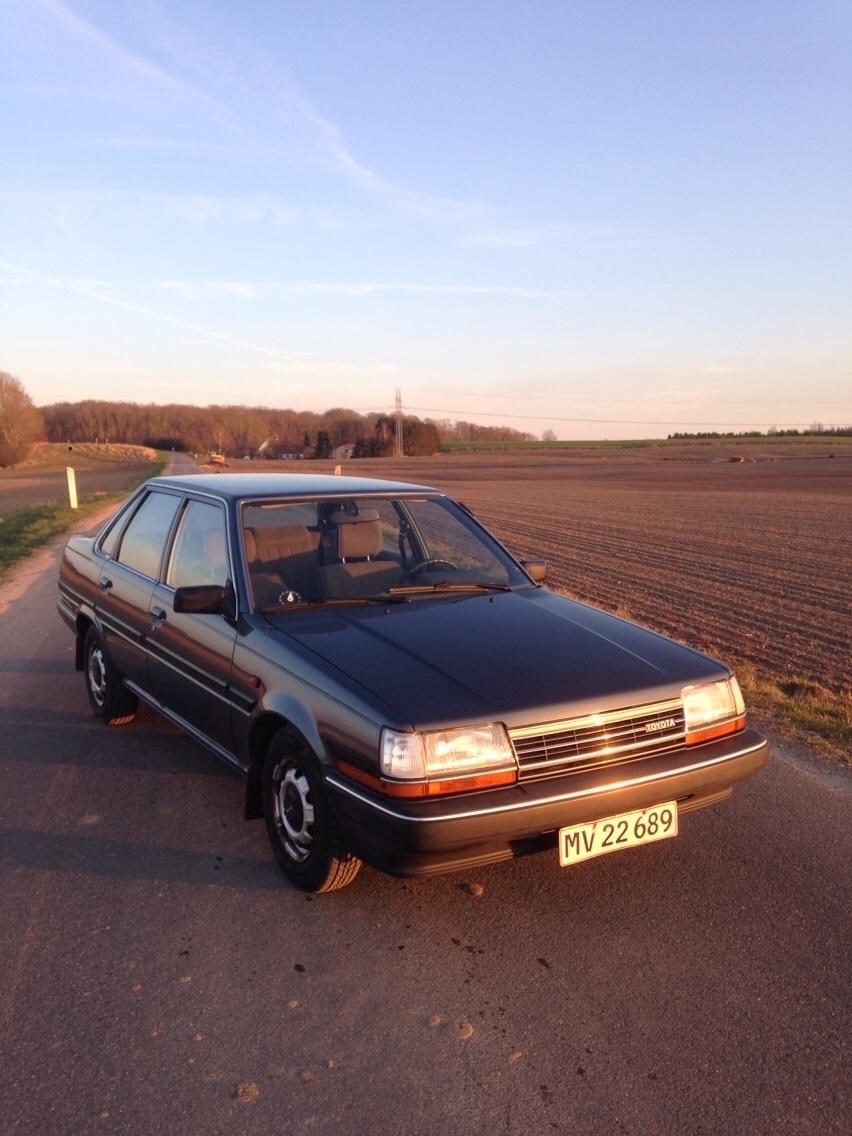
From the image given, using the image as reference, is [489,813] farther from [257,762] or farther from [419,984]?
[257,762]

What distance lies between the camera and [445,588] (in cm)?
445

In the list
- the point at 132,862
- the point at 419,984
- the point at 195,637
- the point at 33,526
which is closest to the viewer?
the point at 419,984

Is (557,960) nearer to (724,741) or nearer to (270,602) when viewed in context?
(724,741)

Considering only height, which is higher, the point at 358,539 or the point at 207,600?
the point at 358,539

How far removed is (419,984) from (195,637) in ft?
6.72

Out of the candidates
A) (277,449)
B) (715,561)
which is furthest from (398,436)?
(715,561)

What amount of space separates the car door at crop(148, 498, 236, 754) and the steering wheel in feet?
2.86

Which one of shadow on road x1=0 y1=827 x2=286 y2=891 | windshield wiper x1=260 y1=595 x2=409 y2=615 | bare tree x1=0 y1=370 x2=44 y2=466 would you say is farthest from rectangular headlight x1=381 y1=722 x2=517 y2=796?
bare tree x1=0 y1=370 x2=44 y2=466

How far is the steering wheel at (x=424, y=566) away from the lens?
4523mm

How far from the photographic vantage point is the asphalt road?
95.5 inches

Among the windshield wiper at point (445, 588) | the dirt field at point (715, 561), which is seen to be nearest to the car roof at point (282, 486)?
the windshield wiper at point (445, 588)

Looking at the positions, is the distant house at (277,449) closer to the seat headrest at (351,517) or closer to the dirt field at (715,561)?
the dirt field at (715,561)

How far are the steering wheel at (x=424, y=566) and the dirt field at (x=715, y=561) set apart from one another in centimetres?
402

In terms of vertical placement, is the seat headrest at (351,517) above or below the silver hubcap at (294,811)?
above
